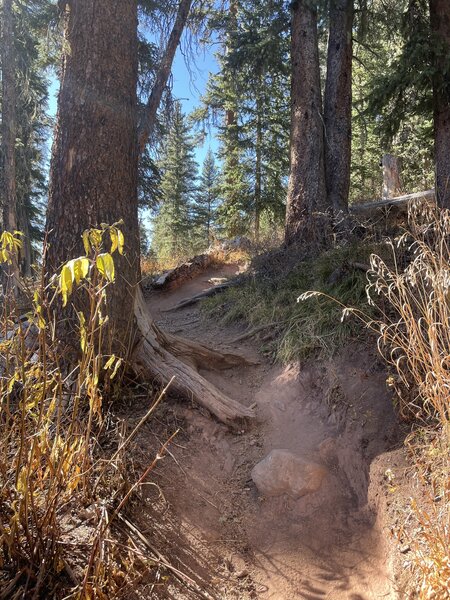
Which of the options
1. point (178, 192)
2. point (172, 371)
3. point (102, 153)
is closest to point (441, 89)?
point (102, 153)

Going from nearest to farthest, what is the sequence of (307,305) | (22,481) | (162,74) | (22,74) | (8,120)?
(22,481), (307,305), (162,74), (8,120), (22,74)

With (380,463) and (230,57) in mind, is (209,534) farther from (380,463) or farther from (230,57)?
(230,57)

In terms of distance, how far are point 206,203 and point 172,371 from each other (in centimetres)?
2593

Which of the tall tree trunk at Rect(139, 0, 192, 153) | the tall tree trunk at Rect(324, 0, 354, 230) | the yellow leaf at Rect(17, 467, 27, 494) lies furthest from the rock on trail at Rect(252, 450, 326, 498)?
the tall tree trunk at Rect(139, 0, 192, 153)

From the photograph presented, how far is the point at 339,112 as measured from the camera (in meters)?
7.29

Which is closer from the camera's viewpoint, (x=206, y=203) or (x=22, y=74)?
(x=22, y=74)

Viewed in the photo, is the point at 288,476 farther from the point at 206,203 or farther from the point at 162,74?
the point at 206,203

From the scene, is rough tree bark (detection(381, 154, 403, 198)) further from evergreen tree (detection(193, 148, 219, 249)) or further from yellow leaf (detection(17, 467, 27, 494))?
evergreen tree (detection(193, 148, 219, 249))

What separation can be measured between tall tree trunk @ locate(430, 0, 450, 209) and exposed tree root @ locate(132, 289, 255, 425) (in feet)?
13.4

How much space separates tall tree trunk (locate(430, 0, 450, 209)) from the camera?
5745 millimetres

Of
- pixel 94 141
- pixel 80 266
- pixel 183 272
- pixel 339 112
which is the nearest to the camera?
pixel 80 266

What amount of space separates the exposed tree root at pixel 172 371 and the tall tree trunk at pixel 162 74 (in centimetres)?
577

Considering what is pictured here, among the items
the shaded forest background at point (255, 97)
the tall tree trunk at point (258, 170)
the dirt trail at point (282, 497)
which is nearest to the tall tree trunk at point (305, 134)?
the shaded forest background at point (255, 97)

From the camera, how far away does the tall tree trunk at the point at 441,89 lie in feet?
18.8
